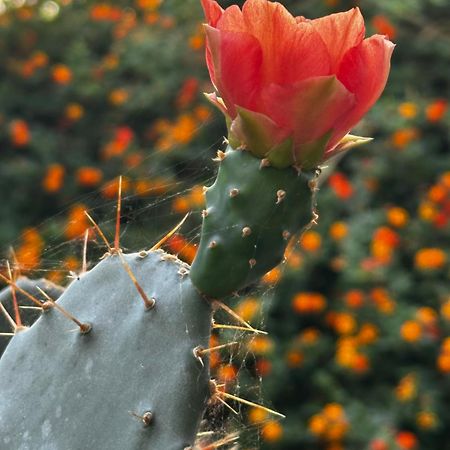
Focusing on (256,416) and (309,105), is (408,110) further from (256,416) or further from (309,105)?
(309,105)

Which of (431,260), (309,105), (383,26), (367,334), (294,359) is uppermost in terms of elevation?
(309,105)

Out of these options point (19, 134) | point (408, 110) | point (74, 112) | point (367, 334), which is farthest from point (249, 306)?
point (74, 112)

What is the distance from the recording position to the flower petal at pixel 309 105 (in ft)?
2.89

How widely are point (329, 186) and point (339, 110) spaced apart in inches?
103

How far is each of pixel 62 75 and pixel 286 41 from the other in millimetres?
3550

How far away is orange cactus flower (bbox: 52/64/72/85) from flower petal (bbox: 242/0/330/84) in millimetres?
3535

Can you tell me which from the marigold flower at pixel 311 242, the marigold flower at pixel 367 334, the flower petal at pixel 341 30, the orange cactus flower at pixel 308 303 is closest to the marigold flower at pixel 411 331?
the marigold flower at pixel 367 334

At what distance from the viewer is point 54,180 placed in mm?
3986

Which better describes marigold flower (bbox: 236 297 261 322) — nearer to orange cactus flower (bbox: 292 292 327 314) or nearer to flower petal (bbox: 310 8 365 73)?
flower petal (bbox: 310 8 365 73)

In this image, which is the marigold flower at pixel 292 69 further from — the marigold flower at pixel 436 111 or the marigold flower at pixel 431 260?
the marigold flower at pixel 436 111

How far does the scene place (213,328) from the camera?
1.05 m

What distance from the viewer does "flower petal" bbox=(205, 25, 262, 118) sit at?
885 millimetres

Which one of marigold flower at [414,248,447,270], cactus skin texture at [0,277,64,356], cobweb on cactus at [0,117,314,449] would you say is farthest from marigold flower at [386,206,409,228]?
cactus skin texture at [0,277,64,356]

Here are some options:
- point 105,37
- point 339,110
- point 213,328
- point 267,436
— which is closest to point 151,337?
point 213,328
